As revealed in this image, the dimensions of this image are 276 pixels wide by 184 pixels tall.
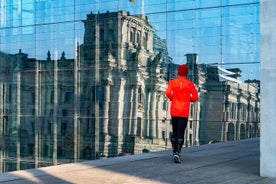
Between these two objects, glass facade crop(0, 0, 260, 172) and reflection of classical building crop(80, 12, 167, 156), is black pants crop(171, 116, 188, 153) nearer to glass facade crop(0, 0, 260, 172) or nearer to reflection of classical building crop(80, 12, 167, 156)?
glass facade crop(0, 0, 260, 172)

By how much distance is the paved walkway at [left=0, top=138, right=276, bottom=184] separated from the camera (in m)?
3.04

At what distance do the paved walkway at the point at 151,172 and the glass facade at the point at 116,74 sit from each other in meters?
7.64

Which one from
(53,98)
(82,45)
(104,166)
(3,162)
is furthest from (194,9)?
(104,166)

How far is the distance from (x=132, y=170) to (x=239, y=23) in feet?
27.9

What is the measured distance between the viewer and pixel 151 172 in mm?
3414

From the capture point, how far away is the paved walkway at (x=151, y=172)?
3.04 metres

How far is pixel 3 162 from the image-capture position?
1479 cm

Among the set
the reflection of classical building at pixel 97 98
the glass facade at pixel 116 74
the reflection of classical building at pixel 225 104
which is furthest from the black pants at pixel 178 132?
the reflection of classical building at pixel 97 98

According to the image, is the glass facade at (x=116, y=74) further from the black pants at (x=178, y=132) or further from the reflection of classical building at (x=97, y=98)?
the black pants at (x=178, y=132)

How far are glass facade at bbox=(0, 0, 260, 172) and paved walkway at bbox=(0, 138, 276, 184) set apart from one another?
→ 7.64 meters

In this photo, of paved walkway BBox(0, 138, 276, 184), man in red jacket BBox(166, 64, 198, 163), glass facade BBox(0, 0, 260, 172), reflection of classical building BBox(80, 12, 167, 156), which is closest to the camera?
paved walkway BBox(0, 138, 276, 184)

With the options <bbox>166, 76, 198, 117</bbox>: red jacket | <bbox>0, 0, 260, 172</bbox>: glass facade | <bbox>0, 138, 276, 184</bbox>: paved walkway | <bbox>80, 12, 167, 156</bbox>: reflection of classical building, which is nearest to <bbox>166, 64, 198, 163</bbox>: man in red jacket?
<bbox>166, 76, 198, 117</bbox>: red jacket

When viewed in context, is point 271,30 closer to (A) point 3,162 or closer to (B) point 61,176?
(B) point 61,176

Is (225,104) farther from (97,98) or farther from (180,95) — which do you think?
(180,95)
